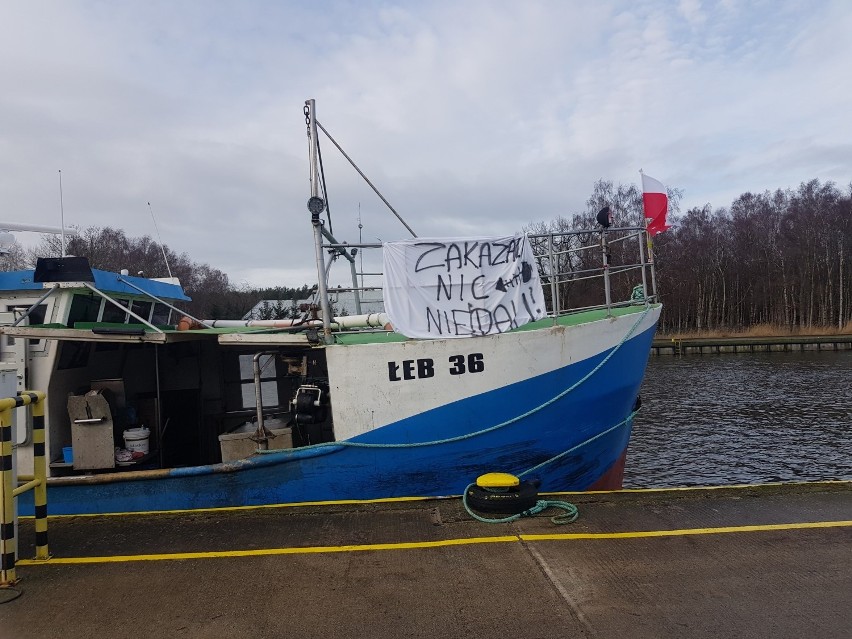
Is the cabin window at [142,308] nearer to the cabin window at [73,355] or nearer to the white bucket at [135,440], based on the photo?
the cabin window at [73,355]

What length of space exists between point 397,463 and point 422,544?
1.62 m

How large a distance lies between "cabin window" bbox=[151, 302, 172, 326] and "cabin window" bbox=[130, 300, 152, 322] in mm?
107

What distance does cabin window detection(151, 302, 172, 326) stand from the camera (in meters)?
8.66

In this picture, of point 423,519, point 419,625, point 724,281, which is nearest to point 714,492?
point 423,519

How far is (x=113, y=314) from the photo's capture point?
7734 millimetres

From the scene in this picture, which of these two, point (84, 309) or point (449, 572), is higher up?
point (84, 309)

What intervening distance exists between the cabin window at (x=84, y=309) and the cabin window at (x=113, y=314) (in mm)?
92

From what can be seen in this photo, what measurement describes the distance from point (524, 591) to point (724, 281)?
191 ft

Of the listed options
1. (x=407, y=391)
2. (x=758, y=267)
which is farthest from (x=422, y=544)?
(x=758, y=267)

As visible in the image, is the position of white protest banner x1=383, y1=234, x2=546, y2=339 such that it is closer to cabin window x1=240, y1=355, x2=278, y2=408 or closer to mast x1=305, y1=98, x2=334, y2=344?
mast x1=305, y1=98, x2=334, y2=344

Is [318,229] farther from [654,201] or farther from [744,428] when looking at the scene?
[744,428]

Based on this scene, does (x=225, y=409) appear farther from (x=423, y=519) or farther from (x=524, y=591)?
(x=524, y=591)

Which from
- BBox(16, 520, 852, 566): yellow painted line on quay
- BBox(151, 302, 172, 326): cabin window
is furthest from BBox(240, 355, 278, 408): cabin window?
BBox(16, 520, 852, 566): yellow painted line on quay

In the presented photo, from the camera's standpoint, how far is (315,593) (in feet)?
12.9
